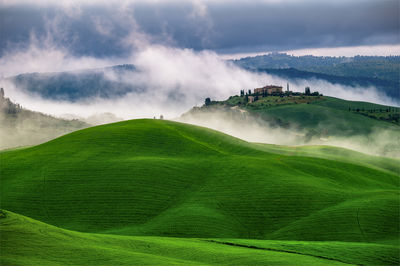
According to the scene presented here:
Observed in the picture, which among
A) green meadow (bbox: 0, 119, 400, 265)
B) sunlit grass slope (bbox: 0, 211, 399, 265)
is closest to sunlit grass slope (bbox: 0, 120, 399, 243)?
green meadow (bbox: 0, 119, 400, 265)

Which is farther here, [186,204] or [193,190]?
[193,190]

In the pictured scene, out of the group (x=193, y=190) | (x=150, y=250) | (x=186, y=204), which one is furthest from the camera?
(x=193, y=190)

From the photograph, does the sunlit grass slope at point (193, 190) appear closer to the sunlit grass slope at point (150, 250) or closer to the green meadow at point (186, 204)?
the green meadow at point (186, 204)

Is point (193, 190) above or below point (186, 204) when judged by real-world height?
above

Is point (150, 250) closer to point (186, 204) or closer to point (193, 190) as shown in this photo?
point (186, 204)

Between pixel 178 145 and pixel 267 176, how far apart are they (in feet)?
85.8

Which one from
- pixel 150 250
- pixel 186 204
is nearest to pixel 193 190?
pixel 186 204

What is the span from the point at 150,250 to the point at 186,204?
1186 inches

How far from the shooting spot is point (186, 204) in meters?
74.1

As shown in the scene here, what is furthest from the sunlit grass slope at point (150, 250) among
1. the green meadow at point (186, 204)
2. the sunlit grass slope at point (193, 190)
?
the sunlit grass slope at point (193, 190)

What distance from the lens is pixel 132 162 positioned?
90.2m

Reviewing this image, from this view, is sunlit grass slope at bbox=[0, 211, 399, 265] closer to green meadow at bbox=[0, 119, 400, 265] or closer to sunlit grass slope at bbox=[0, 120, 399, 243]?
green meadow at bbox=[0, 119, 400, 265]

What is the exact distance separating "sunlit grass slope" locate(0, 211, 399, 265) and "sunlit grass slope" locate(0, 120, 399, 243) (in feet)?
41.6

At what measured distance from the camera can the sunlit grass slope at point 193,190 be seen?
66.7m
